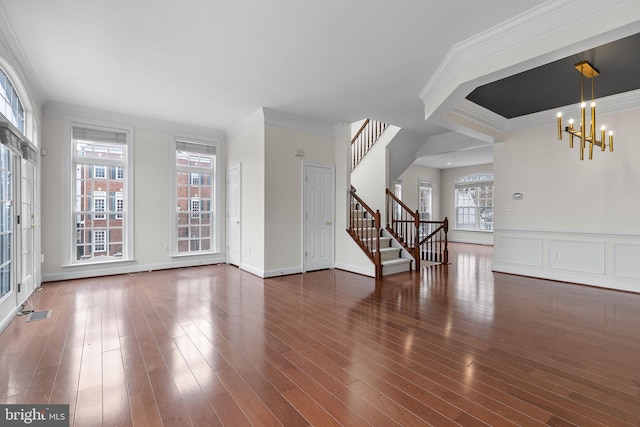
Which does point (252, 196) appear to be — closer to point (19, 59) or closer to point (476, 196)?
point (19, 59)

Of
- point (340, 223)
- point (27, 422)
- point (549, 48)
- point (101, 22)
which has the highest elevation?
point (101, 22)

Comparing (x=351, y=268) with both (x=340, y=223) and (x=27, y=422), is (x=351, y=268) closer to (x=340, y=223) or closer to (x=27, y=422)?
(x=340, y=223)

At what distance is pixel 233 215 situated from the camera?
264 inches

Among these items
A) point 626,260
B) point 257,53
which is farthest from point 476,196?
point 257,53

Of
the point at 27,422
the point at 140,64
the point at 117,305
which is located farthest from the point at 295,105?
the point at 27,422

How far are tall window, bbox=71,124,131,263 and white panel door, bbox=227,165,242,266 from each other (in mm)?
1922

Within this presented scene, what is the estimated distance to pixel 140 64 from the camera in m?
3.83

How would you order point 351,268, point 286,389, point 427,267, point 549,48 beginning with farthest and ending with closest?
point 427,267
point 351,268
point 549,48
point 286,389

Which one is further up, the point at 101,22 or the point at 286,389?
the point at 101,22

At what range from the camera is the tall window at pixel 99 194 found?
18.1ft

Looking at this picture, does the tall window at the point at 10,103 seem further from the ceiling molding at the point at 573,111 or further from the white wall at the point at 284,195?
the ceiling molding at the point at 573,111

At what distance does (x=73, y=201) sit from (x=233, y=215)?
277 centimetres

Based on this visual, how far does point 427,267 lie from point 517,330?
11.6 feet

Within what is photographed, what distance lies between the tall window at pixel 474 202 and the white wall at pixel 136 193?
31.3 ft
